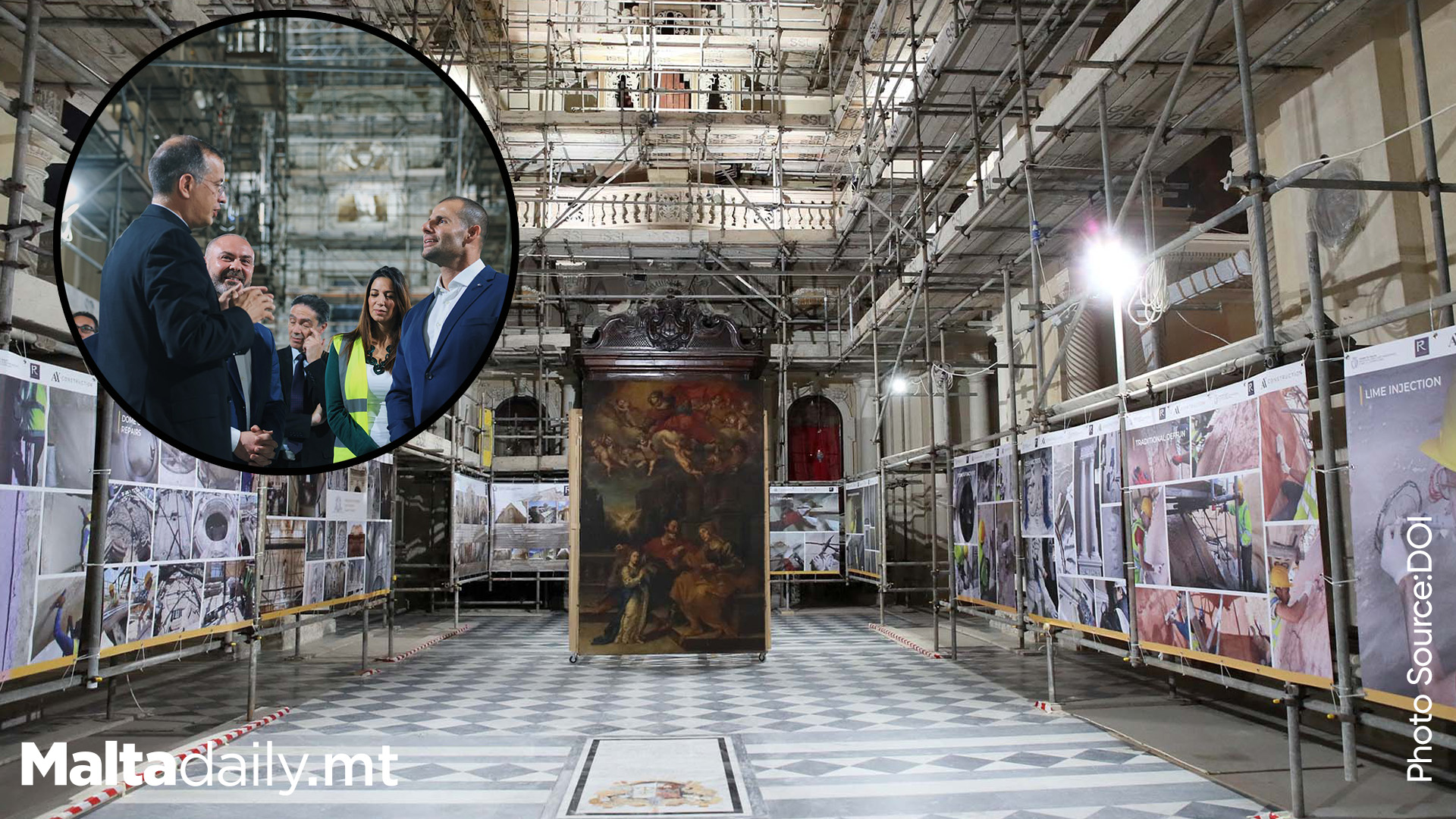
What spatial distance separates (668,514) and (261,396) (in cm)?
966

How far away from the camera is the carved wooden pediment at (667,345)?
11.0 m

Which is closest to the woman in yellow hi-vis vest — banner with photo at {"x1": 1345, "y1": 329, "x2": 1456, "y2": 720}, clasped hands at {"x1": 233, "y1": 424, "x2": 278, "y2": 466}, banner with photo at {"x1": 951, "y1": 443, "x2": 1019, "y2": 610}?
clasped hands at {"x1": 233, "y1": 424, "x2": 278, "y2": 466}

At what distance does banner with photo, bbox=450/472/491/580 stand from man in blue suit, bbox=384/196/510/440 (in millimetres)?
14286

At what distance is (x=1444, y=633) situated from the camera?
4.65m

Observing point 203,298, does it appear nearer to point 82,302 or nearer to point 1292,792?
point 82,302

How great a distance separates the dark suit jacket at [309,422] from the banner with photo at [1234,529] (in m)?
5.50

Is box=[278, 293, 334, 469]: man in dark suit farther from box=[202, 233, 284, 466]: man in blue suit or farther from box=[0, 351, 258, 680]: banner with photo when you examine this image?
box=[0, 351, 258, 680]: banner with photo

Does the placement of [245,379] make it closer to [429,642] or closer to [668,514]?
[668,514]

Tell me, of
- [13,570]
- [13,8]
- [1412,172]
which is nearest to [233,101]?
[13,570]

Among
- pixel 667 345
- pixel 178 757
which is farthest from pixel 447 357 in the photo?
pixel 667 345

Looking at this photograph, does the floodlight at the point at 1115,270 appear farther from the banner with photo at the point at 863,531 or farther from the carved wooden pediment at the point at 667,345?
the banner with photo at the point at 863,531

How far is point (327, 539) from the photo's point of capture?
1087 centimetres

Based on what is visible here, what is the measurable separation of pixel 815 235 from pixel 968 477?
842 cm

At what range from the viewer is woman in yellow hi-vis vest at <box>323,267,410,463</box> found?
176cm
